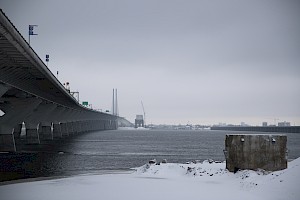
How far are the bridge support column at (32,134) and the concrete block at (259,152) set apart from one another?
236 ft

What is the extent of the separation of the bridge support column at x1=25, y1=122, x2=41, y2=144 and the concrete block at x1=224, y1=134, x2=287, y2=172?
7201cm

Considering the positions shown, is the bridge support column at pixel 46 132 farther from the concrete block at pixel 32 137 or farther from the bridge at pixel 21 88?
the concrete block at pixel 32 137

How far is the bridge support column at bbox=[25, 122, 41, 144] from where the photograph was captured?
3602 inches

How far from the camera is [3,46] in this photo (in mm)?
35875

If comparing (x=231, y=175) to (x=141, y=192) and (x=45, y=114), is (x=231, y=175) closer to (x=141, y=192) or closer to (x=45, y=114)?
(x=141, y=192)

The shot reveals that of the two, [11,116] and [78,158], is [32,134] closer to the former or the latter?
[11,116]

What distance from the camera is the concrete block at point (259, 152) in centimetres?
2766

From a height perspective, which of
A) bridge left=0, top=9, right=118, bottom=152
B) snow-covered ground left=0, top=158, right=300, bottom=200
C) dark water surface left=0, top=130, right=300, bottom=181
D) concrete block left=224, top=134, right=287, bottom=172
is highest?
bridge left=0, top=9, right=118, bottom=152

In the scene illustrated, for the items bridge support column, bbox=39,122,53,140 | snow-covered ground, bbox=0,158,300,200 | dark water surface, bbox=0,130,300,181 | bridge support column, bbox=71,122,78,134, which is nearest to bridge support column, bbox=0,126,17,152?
dark water surface, bbox=0,130,300,181

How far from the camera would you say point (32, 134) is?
3627 inches

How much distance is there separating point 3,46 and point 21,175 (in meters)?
12.3

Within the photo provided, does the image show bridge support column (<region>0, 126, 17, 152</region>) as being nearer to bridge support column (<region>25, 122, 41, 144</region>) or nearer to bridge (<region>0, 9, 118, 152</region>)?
bridge (<region>0, 9, 118, 152</region>)

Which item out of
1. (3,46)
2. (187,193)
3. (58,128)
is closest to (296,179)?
(187,193)

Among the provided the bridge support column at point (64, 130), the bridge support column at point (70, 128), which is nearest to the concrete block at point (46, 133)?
the bridge support column at point (64, 130)
